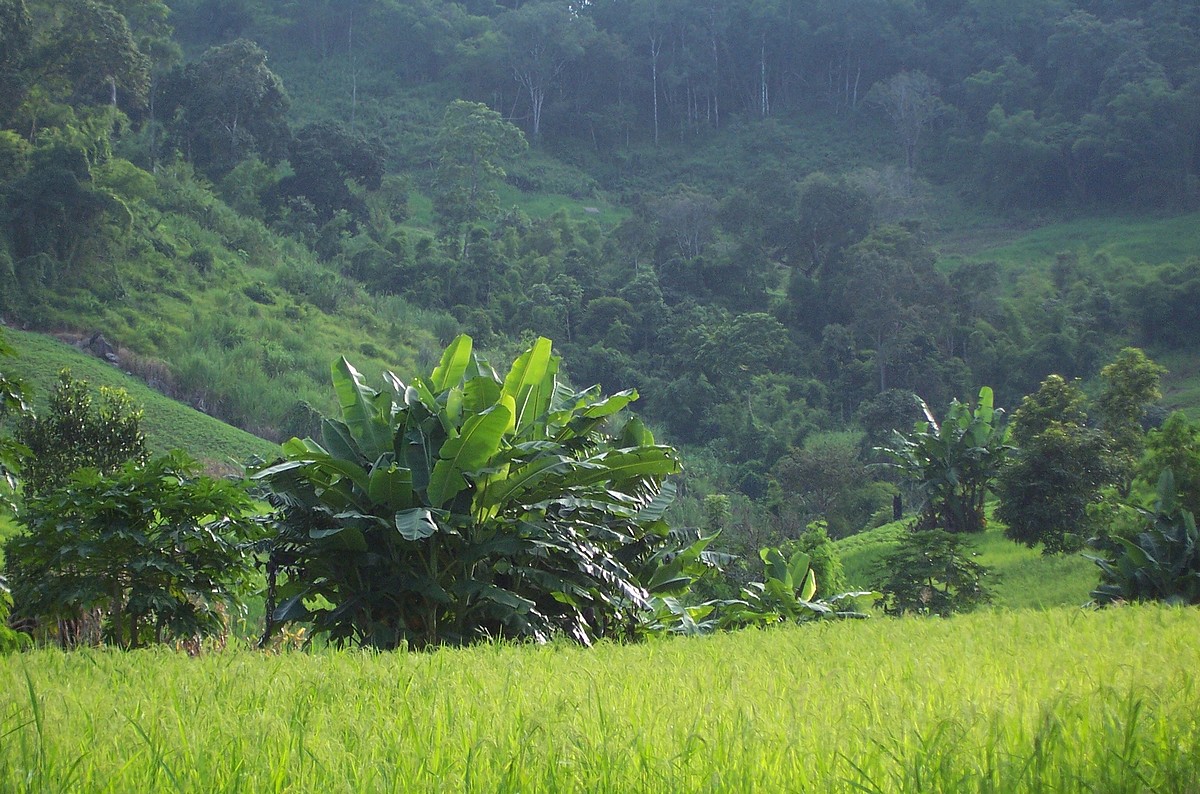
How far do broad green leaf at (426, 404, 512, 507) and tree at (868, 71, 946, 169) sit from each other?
65214 millimetres

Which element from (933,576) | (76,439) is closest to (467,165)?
(76,439)

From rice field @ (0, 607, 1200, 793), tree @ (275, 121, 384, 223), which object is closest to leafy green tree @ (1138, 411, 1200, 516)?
rice field @ (0, 607, 1200, 793)

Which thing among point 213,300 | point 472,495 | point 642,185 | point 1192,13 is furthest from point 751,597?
point 1192,13

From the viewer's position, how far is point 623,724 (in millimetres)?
2814

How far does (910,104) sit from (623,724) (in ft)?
230

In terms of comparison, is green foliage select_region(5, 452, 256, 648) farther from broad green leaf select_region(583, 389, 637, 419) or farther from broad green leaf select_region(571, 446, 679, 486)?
broad green leaf select_region(583, 389, 637, 419)

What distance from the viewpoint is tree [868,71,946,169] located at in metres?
67.3

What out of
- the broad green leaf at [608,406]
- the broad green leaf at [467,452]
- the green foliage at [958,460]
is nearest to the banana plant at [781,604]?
the broad green leaf at [608,406]

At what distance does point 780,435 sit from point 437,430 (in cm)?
3551

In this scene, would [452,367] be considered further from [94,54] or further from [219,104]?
[219,104]

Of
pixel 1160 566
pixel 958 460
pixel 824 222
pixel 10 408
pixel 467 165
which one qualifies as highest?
pixel 10 408

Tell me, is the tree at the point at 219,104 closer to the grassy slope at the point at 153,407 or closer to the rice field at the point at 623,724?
the grassy slope at the point at 153,407

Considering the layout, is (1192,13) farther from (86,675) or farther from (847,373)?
(86,675)

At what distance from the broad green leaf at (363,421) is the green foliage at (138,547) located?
2.65ft
